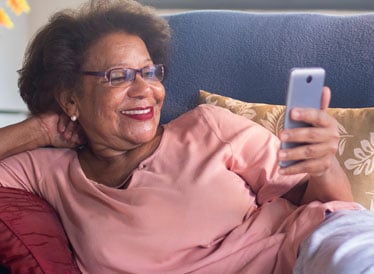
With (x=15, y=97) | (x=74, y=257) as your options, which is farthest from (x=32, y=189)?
(x=15, y=97)

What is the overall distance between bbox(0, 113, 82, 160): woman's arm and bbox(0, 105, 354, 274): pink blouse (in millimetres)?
173

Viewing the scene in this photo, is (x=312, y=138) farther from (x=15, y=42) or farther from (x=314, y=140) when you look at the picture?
(x=15, y=42)

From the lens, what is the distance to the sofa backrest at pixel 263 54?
1.45 metres

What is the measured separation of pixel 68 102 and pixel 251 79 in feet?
1.71

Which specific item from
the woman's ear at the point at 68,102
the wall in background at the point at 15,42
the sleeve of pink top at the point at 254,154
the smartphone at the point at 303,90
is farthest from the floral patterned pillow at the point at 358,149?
the wall in background at the point at 15,42

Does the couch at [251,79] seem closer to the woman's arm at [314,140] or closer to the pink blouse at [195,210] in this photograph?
the pink blouse at [195,210]

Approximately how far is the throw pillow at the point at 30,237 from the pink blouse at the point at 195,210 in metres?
0.05

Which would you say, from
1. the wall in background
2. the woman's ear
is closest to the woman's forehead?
the woman's ear

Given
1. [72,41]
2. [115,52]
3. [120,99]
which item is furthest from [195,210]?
[72,41]

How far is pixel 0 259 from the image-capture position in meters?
1.16

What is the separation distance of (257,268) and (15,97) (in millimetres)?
1959

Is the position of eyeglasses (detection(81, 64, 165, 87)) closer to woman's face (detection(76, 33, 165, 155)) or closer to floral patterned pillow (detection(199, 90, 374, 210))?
woman's face (detection(76, 33, 165, 155))

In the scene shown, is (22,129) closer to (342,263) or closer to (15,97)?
(342,263)

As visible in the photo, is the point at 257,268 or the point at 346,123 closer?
the point at 257,268
